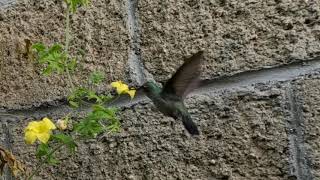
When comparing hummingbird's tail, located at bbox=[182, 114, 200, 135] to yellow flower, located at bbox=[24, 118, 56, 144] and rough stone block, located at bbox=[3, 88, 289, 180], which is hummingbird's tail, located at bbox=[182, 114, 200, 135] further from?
yellow flower, located at bbox=[24, 118, 56, 144]

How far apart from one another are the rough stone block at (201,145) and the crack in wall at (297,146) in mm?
13

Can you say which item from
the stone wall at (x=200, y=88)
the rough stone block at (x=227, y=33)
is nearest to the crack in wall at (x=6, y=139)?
the stone wall at (x=200, y=88)

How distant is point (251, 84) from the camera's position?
1156 millimetres

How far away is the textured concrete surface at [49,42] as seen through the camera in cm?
129

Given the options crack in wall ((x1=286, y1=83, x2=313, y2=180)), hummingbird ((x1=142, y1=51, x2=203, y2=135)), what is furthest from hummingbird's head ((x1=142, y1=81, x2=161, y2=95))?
crack in wall ((x1=286, y1=83, x2=313, y2=180))

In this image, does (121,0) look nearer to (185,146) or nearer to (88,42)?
(88,42)

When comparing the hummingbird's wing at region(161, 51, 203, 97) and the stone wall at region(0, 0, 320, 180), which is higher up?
the hummingbird's wing at region(161, 51, 203, 97)

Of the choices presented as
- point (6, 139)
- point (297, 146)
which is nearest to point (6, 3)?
point (6, 139)

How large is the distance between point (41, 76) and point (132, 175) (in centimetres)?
33

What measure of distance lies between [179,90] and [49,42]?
0.47 meters

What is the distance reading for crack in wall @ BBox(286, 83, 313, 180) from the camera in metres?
1.10

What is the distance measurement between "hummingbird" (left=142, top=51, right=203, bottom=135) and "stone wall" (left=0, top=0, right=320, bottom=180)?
9 centimetres

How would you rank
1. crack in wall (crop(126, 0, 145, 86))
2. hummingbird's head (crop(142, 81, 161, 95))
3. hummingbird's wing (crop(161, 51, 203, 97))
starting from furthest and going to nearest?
crack in wall (crop(126, 0, 145, 86)) < hummingbird's head (crop(142, 81, 161, 95)) < hummingbird's wing (crop(161, 51, 203, 97))

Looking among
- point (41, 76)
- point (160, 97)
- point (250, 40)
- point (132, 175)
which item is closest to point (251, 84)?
point (250, 40)
